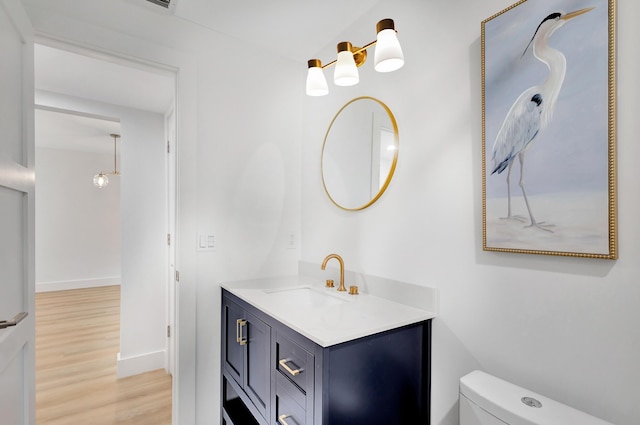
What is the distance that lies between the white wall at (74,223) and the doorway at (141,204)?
3644 millimetres

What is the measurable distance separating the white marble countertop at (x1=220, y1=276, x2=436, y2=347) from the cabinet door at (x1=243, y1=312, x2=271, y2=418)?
0.35ft

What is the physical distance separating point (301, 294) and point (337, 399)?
2.57ft

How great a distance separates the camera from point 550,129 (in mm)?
967

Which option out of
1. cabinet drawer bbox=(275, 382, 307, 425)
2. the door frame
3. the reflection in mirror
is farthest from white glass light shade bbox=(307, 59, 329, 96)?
cabinet drawer bbox=(275, 382, 307, 425)

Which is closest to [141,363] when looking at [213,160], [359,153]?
[213,160]

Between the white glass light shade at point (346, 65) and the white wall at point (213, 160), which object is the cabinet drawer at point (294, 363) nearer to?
the white wall at point (213, 160)

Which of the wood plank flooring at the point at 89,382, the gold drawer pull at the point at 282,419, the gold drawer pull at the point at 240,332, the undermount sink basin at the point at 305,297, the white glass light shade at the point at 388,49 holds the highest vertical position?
the white glass light shade at the point at 388,49

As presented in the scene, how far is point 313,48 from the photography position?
6.78ft

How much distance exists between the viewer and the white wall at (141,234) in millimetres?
2658

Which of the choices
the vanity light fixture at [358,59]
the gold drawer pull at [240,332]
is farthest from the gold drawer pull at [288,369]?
the vanity light fixture at [358,59]

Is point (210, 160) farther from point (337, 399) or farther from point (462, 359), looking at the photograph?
point (462, 359)

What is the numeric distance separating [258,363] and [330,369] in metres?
0.54

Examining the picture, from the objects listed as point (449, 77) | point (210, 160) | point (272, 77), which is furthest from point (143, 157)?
point (449, 77)

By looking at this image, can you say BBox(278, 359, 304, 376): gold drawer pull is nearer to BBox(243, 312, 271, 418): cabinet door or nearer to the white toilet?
BBox(243, 312, 271, 418): cabinet door
